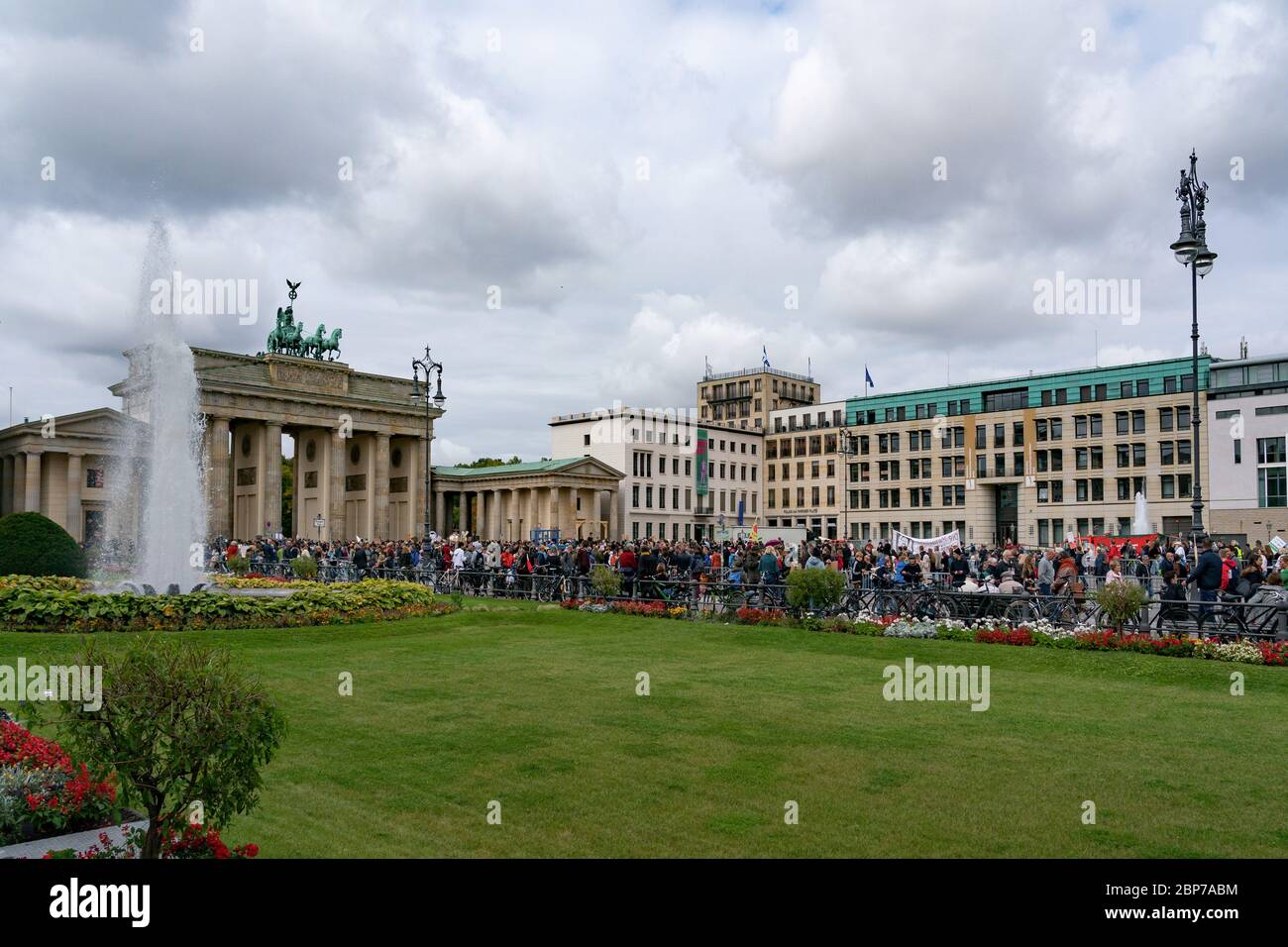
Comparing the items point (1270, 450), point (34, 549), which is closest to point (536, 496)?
point (1270, 450)

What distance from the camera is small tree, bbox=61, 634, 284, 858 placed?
18.0 ft

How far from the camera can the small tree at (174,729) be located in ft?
18.0

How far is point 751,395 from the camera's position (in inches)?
5226

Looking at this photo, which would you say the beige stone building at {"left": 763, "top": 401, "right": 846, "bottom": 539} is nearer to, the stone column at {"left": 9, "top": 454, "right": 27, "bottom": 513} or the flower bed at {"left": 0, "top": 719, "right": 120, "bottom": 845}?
the stone column at {"left": 9, "top": 454, "right": 27, "bottom": 513}

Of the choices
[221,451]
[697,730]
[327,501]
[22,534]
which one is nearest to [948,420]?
[327,501]

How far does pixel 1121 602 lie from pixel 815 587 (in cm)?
631

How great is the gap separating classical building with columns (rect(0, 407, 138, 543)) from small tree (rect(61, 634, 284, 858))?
69116 mm

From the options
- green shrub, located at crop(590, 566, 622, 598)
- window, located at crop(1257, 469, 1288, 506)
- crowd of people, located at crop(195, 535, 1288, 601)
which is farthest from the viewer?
window, located at crop(1257, 469, 1288, 506)

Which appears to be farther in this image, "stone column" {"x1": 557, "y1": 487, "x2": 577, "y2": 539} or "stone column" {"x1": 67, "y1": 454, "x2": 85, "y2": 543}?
"stone column" {"x1": 557, "y1": 487, "x2": 577, "y2": 539}

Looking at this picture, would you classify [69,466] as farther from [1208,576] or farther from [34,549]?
[1208,576]

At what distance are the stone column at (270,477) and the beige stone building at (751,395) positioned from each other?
63.7 m

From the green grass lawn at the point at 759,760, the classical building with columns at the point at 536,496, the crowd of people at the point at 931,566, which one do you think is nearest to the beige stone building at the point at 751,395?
the classical building with columns at the point at 536,496

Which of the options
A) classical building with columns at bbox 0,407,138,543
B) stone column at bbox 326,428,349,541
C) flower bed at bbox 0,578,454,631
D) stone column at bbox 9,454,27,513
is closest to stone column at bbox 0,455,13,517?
classical building with columns at bbox 0,407,138,543
